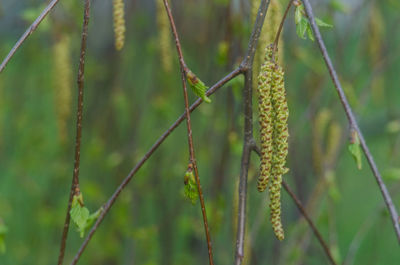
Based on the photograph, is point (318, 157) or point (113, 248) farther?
point (113, 248)

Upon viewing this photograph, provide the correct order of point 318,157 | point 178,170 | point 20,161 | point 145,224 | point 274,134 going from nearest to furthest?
point 274,134 → point 318,157 → point 178,170 → point 20,161 → point 145,224

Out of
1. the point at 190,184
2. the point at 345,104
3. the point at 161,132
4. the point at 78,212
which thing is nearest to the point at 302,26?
the point at 345,104

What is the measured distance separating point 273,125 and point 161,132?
2.84 meters

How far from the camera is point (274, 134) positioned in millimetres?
1283

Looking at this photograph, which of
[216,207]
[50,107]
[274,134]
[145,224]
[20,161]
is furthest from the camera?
[50,107]

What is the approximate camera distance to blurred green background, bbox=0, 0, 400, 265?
335 cm

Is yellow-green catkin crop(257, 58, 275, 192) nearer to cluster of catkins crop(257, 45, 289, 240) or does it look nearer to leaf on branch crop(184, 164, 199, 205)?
cluster of catkins crop(257, 45, 289, 240)

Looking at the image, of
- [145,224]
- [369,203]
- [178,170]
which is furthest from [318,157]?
[369,203]

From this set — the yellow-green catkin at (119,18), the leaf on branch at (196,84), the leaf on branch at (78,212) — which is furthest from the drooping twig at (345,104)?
the leaf on branch at (78,212)

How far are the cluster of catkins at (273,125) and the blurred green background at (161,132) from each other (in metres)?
1.48

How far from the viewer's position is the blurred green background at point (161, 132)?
3348mm

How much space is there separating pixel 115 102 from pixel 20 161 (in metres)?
0.95

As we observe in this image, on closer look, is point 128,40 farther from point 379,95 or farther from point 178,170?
point 379,95

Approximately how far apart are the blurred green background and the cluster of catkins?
148 centimetres
